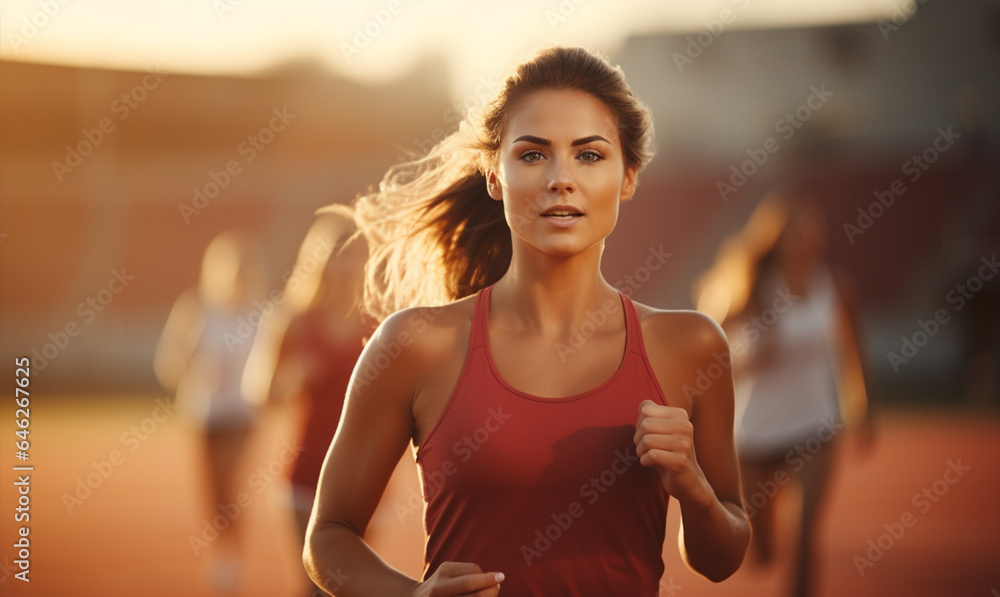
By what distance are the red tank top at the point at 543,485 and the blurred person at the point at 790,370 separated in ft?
10.8

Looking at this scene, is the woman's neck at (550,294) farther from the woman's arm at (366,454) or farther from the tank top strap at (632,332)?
the woman's arm at (366,454)

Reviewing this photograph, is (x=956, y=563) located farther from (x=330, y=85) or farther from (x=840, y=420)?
(x=330, y=85)

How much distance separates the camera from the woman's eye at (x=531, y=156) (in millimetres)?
2350

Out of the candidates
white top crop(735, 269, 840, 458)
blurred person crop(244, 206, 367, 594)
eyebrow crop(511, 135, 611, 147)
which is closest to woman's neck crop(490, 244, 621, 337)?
eyebrow crop(511, 135, 611, 147)

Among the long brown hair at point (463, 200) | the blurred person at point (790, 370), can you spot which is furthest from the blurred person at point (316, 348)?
the blurred person at point (790, 370)

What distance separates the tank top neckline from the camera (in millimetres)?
2279

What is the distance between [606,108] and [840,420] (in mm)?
3532

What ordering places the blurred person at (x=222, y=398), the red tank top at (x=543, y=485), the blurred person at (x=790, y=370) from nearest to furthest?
the red tank top at (x=543, y=485) → the blurred person at (x=790, y=370) → the blurred person at (x=222, y=398)

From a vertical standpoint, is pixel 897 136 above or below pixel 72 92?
below

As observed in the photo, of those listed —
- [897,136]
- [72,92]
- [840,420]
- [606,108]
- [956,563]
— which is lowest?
[956,563]

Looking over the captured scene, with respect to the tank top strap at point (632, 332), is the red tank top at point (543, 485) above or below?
below

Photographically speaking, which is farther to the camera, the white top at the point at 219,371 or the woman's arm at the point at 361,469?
the white top at the point at 219,371

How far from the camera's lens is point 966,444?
43.4 feet

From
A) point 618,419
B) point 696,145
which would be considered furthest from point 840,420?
point 696,145
